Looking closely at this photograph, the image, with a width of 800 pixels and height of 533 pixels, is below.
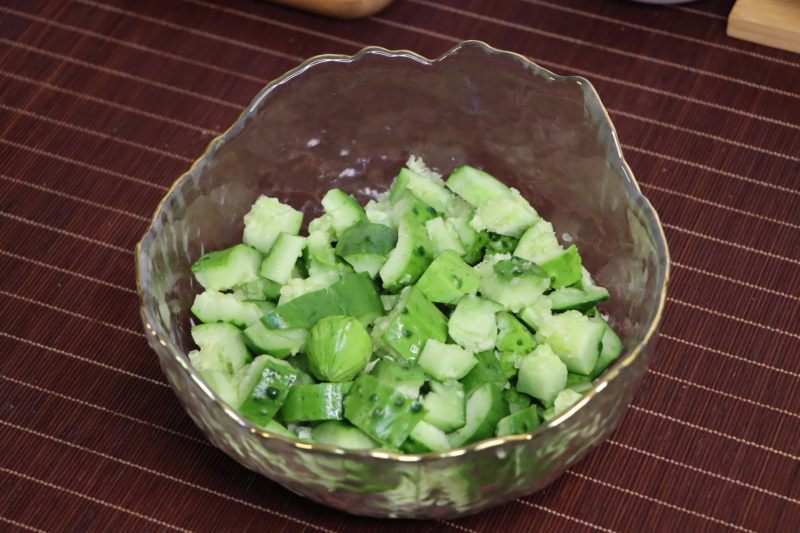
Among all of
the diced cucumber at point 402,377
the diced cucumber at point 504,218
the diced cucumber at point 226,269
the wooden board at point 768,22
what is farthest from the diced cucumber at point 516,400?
the wooden board at point 768,22

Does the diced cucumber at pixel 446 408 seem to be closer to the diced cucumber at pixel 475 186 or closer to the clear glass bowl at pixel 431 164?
the clear glass bowl at pixel 431 164

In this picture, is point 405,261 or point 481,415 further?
point 405,261

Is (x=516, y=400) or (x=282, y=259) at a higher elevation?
(x=282, y=259)

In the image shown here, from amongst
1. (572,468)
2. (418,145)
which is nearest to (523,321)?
(572,468)

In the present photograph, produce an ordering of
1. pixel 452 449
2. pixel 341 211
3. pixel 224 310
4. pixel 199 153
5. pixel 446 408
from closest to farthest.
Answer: pixel 452 449, pixel 446 408, pixel 224 310, pixel 341 211, pixel 199 153

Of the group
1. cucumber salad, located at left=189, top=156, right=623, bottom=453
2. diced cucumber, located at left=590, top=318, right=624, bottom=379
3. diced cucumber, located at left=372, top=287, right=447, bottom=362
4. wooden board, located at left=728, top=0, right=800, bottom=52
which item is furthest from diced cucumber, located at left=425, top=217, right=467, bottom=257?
wooden board, located at left=728, top=0, right=800, bottom=52

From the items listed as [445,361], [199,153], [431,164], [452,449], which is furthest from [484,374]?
[199,153]

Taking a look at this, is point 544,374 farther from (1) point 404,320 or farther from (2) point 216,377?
(2) point 216,377
